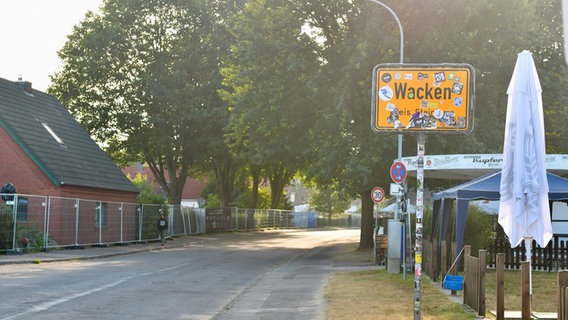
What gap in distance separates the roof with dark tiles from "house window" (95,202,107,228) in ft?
3.78

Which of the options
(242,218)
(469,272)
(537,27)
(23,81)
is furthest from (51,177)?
(242,218)

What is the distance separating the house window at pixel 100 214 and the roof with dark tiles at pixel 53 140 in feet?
3.78

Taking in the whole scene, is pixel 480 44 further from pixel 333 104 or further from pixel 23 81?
pixel 23 81

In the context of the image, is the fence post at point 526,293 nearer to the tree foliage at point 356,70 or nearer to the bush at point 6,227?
the tree foliage at point 356,70

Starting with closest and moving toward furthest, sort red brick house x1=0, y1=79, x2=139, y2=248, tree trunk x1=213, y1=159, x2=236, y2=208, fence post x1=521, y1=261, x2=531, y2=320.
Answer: fence post x1=521, y1=261, x2=531, y2=320 → red brick house x1=0, y1=79, x2=139, y2=248 → tree trunk x1=213, y1=159, x2=236, y2=208

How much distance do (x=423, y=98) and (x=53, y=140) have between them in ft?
102

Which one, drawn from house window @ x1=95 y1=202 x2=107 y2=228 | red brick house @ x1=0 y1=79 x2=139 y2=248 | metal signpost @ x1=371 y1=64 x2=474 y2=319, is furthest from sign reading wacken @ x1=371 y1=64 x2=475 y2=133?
house window @ x1=95 y1=202 x2=107 y2=228

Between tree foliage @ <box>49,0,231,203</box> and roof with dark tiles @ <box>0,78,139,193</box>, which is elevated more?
tree foliage @ <box>49,0,231,203</box>

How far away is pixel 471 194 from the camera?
21797 millimetres

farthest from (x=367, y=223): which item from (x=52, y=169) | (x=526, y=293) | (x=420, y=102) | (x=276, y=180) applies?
(x=276, y=180)

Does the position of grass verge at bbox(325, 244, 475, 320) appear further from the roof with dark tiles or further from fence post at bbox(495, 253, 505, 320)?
the roof with dark tiles

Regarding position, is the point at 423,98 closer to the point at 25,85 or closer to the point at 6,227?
the point at 6,227

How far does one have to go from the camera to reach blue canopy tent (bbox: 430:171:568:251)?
71.4 feet

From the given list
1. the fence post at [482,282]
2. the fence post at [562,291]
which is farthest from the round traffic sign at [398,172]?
the fence post at [562,291]
